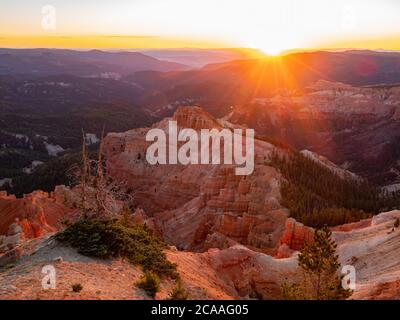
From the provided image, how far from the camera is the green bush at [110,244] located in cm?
1674

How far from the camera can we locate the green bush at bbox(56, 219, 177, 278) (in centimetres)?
1674

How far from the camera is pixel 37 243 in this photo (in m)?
18.3

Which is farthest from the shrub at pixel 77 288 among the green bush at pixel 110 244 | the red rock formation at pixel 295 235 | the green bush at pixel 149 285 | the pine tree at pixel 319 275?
the red rock formation at pixel 295 235

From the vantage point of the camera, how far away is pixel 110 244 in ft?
56.4

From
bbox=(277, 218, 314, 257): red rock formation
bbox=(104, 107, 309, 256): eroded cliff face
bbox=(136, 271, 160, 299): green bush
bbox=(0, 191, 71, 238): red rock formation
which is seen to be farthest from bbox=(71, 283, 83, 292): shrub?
bbox=(277, 218, 314, 257): red rock formation

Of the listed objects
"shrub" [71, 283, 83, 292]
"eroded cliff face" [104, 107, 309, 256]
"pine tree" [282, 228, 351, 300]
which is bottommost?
"eroded cliff face" [104, 107, 309, 256]

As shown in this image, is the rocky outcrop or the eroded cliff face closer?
the rocky outcrop

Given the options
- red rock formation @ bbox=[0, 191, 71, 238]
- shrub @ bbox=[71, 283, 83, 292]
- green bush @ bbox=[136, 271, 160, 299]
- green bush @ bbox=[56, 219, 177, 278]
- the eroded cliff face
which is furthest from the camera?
the eroded cliff face

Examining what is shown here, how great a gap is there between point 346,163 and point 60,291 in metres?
88.8

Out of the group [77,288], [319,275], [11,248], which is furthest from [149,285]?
[11,248]

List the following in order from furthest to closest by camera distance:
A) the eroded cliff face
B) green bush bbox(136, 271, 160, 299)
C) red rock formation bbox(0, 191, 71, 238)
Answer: the eroded cliff face
red rock formation bbox(0, 191, 71, 238)
green bush bbox(136, 271, 160, 299)

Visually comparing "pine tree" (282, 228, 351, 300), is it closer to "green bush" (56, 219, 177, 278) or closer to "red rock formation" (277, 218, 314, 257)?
"green bush" (56, 219, 177, 278)

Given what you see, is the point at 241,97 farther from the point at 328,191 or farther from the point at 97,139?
the point at 328,191
